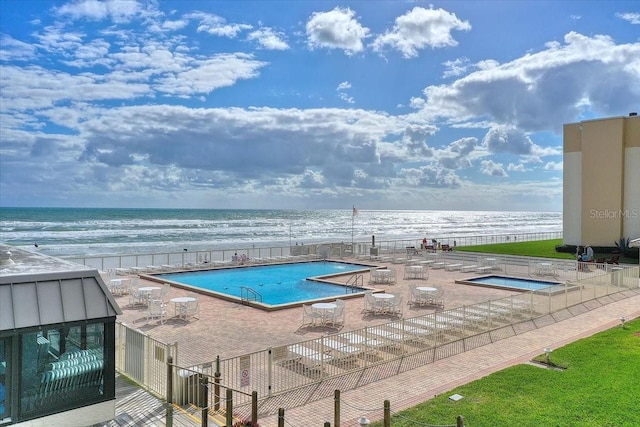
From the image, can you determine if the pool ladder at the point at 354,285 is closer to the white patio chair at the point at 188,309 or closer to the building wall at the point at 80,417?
the white patio chair at the point at 188,309

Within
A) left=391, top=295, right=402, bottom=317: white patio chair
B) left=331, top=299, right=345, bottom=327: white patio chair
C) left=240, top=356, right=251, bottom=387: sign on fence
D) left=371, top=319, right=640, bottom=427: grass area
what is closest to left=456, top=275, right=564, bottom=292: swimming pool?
left=391, top=295, right=402, bottom=317: white patio chair

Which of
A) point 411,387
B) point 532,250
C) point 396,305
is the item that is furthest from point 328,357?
point 532,250

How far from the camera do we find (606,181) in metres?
33.9

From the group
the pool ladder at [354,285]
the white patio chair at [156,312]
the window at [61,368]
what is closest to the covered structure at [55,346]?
the window at [61,368]

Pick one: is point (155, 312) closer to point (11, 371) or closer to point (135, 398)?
point (135, 398)

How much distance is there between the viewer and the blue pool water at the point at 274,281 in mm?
20891

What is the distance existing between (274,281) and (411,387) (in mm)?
15922

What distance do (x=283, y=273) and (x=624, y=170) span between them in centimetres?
2631

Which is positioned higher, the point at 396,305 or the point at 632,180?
the point at 632,180

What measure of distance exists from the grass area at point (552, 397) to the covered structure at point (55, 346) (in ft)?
15.4

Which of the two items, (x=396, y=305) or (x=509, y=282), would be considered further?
(x=509, y=282)

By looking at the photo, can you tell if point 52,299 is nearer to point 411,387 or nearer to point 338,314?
point 411,387

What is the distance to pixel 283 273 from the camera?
2731cm

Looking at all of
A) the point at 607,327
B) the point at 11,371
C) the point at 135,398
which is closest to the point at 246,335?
the point at 135,398
